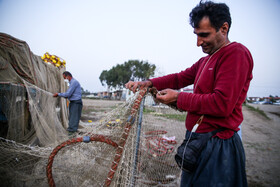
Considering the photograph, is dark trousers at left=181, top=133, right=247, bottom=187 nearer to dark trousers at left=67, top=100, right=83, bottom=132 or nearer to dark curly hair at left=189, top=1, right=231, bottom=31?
dark curly hair at left=189, top=1, right=231, bottom=31

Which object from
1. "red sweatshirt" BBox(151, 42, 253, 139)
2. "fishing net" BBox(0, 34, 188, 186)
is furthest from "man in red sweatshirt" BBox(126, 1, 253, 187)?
"fishing net" BBox(0, 34, 188, 186)

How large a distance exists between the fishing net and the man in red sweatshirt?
47 centimetres

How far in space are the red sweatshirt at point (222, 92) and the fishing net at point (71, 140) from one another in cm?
45

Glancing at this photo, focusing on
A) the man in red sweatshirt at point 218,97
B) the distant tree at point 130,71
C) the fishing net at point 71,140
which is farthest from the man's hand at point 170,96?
the distant tree at point 130,71

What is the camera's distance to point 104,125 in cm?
137

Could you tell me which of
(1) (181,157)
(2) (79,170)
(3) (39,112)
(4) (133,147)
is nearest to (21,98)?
(3) (39,112)

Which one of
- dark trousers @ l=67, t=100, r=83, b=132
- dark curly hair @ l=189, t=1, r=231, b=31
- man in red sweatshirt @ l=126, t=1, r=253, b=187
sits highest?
dark curly hair @ l=189, t=1, r=231, b=31

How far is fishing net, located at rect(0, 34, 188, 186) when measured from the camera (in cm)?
121

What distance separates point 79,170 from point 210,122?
4.90 feet

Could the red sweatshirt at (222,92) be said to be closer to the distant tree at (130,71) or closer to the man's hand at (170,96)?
the man's hand at (170,96)

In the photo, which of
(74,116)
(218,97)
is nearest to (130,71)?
(74,116)

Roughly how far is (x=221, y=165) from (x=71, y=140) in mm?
1251

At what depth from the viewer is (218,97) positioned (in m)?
0.81

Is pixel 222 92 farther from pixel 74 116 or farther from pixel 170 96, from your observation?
pixel 74 116
